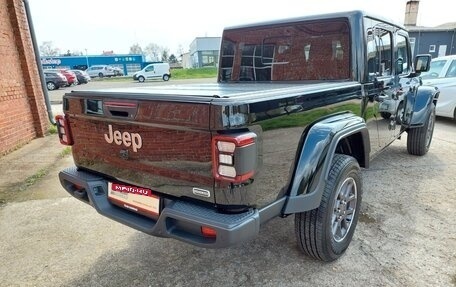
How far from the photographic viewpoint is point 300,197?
7.07 ft

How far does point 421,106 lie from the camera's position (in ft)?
15.6

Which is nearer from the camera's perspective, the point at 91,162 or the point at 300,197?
the point at 300,197

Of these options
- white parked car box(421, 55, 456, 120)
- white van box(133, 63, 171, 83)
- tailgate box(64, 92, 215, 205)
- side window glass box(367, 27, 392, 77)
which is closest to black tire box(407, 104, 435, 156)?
side window glass box(367, 27, 392, 77)

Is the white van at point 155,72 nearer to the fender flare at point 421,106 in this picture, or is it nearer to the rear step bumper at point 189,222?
the fender flare at point 421,106

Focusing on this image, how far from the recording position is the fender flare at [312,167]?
7.09 ft

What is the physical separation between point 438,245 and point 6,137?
21.5ft

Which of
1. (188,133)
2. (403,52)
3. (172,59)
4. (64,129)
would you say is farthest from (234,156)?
(172,59)

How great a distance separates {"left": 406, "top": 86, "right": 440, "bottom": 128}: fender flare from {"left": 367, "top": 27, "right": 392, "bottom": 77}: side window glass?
1.18 meters

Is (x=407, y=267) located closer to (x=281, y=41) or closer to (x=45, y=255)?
(x=281, y=41)

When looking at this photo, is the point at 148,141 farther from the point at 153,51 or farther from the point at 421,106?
the point at 153,51

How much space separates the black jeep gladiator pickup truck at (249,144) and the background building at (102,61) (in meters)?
48.5

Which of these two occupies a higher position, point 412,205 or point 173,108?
point 173,108

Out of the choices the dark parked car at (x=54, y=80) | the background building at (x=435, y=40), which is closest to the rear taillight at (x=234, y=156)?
the dark parked car at (x=54, y=80)

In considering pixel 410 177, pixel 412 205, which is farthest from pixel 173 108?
pixel 410 177
